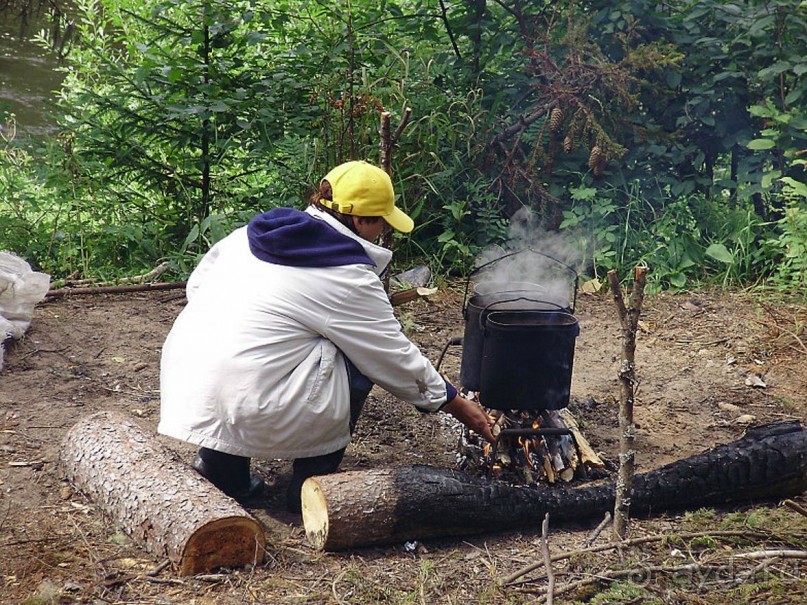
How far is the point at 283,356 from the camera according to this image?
3488 millimetres

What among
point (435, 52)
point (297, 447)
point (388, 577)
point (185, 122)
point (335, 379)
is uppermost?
point (435, 52)

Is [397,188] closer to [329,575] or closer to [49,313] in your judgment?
[49,313]

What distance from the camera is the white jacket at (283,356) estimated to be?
3.47 metres

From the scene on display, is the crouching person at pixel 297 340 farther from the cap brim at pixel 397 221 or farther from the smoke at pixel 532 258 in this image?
the smoke at pixel 532 258

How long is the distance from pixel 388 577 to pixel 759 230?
4.96 meters

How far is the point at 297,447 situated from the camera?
3.64 metres

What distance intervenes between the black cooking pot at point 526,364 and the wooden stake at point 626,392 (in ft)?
2.16

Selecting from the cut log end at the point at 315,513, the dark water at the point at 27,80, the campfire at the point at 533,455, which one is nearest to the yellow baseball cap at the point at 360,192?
the cut log end at the point at 315,513

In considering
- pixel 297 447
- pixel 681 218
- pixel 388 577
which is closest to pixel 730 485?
pixel 388 577

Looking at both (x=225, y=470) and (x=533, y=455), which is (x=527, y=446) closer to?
(x=533, y=455)

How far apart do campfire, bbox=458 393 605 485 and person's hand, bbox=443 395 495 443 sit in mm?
216

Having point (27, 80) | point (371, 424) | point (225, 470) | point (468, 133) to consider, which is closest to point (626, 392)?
point (225, 470)

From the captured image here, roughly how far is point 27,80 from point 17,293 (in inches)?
451

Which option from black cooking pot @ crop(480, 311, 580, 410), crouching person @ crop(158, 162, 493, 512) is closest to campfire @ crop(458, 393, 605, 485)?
black cooking pot @ crop(480, 311, 580, 410)
